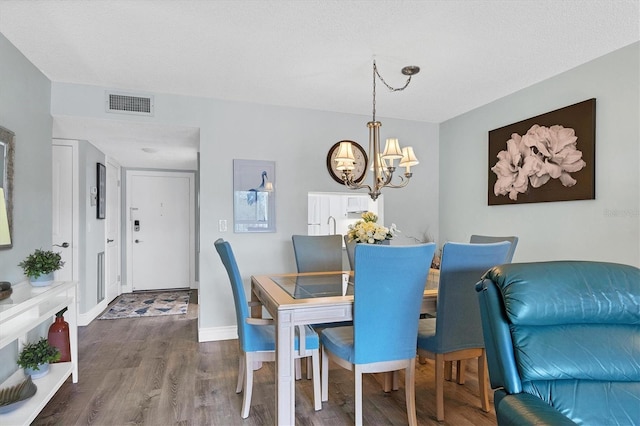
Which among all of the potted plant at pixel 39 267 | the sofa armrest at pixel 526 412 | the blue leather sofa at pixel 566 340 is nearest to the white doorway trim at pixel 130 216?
the potted plant at pixel 39 267

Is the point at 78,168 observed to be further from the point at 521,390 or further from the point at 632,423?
the point at 632,423

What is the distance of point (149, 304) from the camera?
16.4 feet

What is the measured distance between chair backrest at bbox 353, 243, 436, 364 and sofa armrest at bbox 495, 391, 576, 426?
0.68m

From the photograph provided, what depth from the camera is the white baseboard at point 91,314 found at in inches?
→ 157

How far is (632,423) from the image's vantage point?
1.23 m

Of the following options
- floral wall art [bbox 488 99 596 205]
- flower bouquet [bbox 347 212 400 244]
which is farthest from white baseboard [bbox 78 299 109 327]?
floral wall art [bbox 488 99 596 205]

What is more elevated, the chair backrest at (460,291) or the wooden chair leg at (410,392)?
the chair backrest at (460,291)

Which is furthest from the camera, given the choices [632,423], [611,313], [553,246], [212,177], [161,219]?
[161,219]

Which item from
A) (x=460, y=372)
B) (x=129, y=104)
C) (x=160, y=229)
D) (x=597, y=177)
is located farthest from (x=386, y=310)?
(x=160, y=229)

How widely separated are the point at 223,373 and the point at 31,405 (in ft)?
3.85

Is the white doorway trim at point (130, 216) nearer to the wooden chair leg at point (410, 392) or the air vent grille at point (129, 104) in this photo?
the air vent grille at point (129, 104)

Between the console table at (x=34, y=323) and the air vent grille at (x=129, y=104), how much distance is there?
5.27 feet

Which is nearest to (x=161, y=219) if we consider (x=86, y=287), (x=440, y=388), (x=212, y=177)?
(x=86, y=287)

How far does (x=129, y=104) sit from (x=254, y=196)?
4.62 feet
